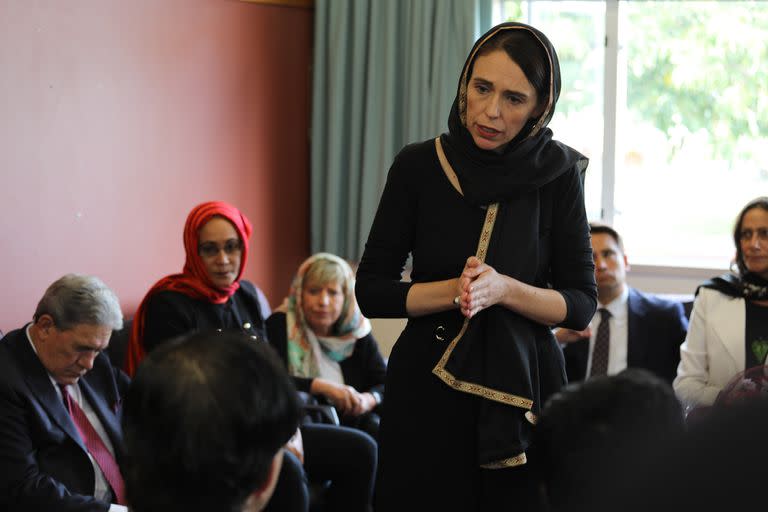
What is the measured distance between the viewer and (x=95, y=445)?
111 inches

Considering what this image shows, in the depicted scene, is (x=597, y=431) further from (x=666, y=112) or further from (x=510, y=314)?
(x=666, y=112)

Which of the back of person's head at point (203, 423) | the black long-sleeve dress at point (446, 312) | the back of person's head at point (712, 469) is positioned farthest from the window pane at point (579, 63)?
the back of person's head at point (712, 469)

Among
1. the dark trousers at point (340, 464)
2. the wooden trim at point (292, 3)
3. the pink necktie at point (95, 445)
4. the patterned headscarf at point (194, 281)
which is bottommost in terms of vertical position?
the dark trousers at point (340, 464)

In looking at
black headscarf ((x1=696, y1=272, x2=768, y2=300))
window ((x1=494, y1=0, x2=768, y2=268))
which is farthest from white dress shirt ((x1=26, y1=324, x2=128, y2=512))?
window ((x1=494, y1=0, x2=768, y2=268))

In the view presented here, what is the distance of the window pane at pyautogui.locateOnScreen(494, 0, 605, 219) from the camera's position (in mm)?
4938

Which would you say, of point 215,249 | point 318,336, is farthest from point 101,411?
point 318,336

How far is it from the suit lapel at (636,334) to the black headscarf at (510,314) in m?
2.05

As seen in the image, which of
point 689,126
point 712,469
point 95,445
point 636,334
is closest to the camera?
point 712,469

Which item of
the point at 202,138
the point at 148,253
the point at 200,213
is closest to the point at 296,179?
the point at 202,138

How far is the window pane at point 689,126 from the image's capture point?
4695mm

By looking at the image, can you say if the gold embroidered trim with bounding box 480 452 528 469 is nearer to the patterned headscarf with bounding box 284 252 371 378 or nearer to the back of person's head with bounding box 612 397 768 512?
the back of person's head with bounding box 612 397 768 512

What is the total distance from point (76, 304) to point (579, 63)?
10.2 ft

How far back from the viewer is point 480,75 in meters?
1.79

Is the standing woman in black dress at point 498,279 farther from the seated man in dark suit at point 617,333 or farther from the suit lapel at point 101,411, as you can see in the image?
the seated man in dark suit at point 617,333
